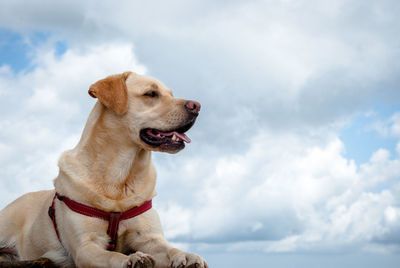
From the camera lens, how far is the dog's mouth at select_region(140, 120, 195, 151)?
7023mm

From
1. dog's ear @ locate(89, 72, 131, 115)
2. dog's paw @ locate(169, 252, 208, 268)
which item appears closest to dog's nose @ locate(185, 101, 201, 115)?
dog's ear @ locate(89, 72, 131, 115)

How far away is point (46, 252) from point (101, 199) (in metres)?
1.57

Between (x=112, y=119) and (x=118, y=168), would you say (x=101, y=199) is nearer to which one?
(x=118, y=168)

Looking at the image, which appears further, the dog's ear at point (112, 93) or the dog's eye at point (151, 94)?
the dog's eye at point (151, 94)

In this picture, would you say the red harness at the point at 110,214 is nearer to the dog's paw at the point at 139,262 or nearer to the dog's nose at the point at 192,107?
the dog's paw at the point at 139,262

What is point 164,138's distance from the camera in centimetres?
708

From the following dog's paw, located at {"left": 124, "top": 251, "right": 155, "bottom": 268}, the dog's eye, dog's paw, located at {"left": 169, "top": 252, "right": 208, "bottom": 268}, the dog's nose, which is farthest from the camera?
the dog's eye

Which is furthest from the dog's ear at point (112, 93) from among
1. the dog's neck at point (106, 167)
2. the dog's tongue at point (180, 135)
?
the dog's tongue at point (180, 135)

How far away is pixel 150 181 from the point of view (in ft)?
24.5

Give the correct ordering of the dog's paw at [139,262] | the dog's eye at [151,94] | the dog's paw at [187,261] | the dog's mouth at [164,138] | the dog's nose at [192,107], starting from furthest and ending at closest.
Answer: the dog's eye at [151,94] → the dog's nose at [192,107] → the dog's mouth at [164,138] → the dog's paw at [187,261] → the dog's paw at [139,262]

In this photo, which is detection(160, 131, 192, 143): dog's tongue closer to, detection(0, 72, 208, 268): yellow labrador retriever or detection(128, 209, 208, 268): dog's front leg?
detection(0, 72, 208, 268): yellow labrador retriever

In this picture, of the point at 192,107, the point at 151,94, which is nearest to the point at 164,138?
the point at 192,107

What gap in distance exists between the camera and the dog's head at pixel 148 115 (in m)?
7.05

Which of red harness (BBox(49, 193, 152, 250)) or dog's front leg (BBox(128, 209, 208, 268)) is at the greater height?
red harness (BBox(49, 193, 152, 250))
